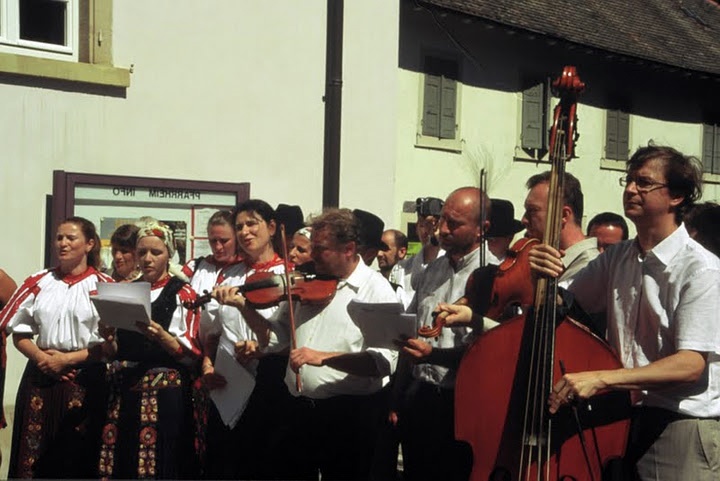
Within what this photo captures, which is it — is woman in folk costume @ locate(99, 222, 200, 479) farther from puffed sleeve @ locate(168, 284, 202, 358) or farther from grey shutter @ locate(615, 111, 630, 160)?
grey shutter @ locate(615, 111, 630, 160)

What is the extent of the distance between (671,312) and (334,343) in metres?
1.95

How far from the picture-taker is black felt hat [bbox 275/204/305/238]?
699cm

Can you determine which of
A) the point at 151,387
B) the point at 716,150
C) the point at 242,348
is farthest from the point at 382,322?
the point at 716,150

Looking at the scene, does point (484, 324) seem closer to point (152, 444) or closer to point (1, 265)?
point (152, 444)

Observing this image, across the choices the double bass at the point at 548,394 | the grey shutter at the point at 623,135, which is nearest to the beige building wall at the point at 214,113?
the double bass at the point at 548,394

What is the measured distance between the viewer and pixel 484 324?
4.79m

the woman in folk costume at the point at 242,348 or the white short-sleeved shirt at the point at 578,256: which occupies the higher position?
the white short-sleeved shirt at the point at 578,256

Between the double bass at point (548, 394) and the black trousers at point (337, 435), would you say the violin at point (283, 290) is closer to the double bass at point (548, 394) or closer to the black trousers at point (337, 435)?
the black trousers at point (337, 435)

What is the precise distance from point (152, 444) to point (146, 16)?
5098mm

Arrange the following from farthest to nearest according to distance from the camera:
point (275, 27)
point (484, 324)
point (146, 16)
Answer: point (275, 27), point (146, 16), point (484, 324)

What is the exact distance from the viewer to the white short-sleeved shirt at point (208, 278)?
6371 mm

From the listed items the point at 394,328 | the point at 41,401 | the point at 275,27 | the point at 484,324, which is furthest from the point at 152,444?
the point at 275,27

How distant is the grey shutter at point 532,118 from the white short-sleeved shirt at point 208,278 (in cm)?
1198

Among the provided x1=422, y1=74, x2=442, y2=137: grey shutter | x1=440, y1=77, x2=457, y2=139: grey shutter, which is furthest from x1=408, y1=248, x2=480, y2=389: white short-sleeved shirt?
x1=440, y1=77, x2=457, y2=139: grey shutter
